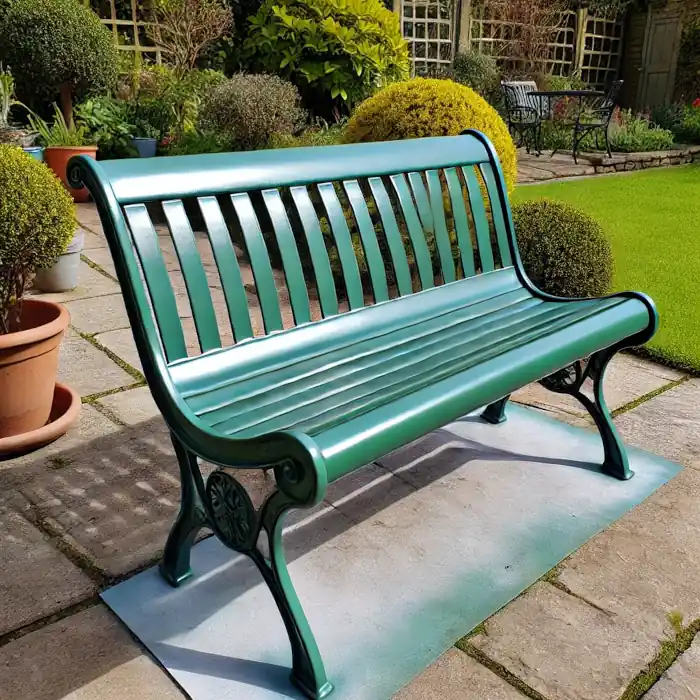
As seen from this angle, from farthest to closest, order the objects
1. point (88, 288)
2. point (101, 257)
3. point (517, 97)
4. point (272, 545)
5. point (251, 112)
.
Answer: point (517, 97) < point (251, 112) < point (101, 257) < point (88, 288) < point (272, 545)

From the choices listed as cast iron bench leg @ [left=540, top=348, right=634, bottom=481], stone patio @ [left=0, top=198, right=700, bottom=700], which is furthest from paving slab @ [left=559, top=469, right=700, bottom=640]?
cast iron bench leg @ [left=540, top=348, right=634, bottom=481]

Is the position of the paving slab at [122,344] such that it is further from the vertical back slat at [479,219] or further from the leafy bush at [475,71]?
the leafy bush at [475,71]

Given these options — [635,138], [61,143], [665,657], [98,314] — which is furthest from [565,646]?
[635,138]

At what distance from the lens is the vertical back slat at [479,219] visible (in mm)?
2785

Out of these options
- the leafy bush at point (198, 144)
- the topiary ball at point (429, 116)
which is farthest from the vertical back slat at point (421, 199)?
the leafy bush at point (198, 144)

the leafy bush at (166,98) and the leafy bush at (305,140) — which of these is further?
the leafy bush at (166,98)

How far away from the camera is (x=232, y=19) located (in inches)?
331

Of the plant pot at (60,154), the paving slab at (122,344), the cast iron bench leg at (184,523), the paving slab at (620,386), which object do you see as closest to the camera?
the cast iron bench leg at (184,523)

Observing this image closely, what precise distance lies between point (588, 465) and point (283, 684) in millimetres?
1450

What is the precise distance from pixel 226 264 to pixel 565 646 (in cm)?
132

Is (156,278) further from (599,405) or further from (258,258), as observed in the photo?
(599,405)

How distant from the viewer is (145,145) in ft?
23.3

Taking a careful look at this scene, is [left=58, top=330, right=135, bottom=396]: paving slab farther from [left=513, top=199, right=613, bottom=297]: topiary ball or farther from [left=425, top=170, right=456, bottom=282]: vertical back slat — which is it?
[left=513, top=199, right=613, bottom=297]: topiary ball

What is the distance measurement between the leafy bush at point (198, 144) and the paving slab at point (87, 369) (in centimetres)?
332
